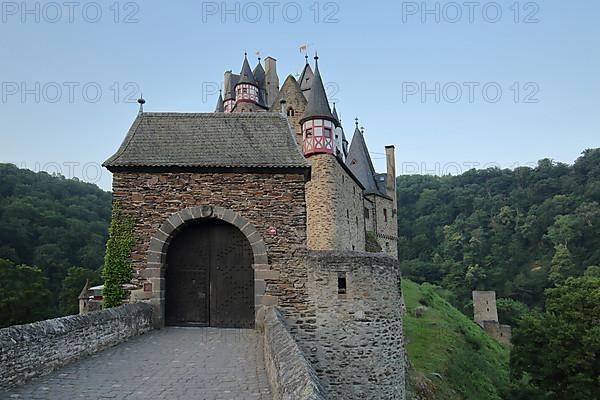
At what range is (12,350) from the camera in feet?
20.7

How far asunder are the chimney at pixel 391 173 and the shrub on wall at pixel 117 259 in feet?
113

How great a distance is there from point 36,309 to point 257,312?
31.9 meters

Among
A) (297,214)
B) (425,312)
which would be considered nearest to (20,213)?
(425,312)

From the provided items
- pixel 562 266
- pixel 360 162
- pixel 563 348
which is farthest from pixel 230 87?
pixel 562 266

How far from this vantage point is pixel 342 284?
38.8 ft

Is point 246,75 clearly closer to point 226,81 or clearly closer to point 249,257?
point 226,81

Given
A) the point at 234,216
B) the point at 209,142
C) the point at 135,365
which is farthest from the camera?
the point at 209,142

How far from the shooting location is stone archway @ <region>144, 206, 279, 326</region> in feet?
39.7

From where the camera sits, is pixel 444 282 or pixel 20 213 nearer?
pixel 20 213

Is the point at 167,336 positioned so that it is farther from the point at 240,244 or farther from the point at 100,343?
the point at 240,244

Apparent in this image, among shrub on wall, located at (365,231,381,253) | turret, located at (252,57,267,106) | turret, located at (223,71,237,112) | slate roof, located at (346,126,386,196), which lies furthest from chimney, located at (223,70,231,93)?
shrub on wall, located at (365,231,381,253)

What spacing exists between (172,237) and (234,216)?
5.58 ft

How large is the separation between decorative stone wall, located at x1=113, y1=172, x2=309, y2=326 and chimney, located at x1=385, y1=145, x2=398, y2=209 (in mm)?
32912

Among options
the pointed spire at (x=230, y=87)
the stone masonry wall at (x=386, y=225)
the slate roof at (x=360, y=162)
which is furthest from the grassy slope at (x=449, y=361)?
the pointed spire at (x=230, y=87)
